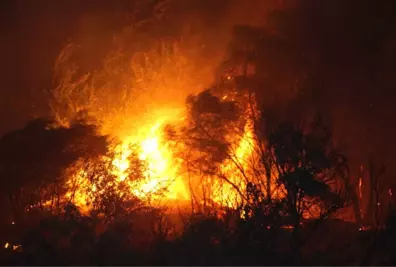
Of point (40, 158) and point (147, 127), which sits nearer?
point (40, 158)

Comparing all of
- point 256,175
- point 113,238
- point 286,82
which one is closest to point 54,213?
point 113,238

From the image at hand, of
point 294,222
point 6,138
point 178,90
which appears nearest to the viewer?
point 294,222

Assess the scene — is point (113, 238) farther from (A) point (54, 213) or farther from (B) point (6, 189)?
(B) point (6, 189)

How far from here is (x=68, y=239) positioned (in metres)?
21.7

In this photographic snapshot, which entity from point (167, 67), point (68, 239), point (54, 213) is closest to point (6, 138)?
point (54, 213)

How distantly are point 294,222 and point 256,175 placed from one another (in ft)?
12.6

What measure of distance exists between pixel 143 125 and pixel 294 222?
1566 cm

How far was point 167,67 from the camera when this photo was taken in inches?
1474

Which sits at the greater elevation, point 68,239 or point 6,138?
point 6,138

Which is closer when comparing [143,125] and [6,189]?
[6,189]

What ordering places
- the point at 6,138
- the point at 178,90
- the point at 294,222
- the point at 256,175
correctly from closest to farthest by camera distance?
the point at 294,222 → the point at 256,175 → the point at 6,138 → the point at 178,90

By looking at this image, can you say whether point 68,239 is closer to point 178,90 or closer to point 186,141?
point 186,141

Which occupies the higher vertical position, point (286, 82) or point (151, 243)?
point (286, 82)

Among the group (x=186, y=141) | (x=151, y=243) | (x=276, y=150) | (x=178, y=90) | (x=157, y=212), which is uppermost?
(x=178, y=90)
